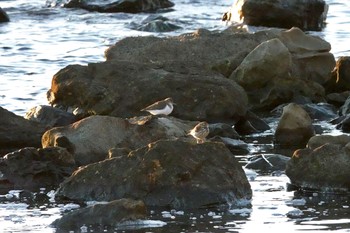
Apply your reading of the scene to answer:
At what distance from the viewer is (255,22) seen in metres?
21.8

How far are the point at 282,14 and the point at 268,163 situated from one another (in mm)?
11557

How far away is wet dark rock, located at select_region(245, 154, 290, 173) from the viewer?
10.6 meters

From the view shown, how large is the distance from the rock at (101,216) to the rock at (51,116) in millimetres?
4263

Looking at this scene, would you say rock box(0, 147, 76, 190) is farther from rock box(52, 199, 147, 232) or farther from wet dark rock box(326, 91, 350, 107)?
wet dark rock box(326, 91, 350, 107)

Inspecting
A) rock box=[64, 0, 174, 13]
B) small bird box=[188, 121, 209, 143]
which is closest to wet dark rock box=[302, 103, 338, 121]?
small bird box=[188, 121, 209, 143]

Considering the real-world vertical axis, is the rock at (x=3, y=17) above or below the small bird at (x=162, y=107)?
below

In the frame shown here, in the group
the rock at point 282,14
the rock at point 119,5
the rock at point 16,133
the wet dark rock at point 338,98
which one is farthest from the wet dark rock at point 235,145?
the rock at point 119,5

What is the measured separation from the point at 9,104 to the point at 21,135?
10.1ft

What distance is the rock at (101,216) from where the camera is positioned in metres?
8.36

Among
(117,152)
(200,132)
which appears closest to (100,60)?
(200,132)

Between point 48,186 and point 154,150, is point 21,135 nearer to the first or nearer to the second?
point 48,186

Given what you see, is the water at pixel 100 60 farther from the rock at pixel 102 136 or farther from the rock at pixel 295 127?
the rock at pixel 295 127

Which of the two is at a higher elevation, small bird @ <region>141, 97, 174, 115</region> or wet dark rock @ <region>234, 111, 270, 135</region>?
small bird @ <region>141, 97, 174, 115</region>

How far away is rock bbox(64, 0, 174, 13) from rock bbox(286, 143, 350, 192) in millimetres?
15465
